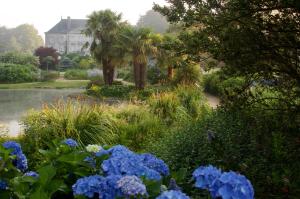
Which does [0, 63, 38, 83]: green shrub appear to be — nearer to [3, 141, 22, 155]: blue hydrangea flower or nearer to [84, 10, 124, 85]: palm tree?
[84, 10, 124, 85]: palm tree

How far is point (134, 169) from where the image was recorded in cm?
205

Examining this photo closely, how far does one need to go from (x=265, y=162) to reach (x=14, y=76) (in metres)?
32.7

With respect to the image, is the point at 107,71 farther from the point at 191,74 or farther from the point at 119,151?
the point at 119,151

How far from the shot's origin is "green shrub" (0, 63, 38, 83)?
114 feet

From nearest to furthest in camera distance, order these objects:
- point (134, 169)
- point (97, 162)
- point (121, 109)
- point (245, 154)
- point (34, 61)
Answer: point (134, 169) → point (97, 162) → point (245, 154) → point (121, 109) → point (34, 61)

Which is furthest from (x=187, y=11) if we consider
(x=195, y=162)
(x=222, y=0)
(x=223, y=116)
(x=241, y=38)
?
(x=195, y=162)

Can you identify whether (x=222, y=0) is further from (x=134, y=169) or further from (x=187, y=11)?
(x=134, y=169)

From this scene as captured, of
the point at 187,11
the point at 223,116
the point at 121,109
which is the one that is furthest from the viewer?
the point at 121,109

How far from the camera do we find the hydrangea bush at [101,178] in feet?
5.69

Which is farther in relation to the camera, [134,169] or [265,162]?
[265,162]

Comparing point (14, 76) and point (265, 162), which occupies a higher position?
point (265, 162)

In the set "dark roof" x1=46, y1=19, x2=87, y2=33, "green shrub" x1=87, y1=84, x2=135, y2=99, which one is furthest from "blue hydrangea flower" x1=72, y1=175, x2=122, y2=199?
"dark roof" x1=46, y1=19, x2=87, y2=33

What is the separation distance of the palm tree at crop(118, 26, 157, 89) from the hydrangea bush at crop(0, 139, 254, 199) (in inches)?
815

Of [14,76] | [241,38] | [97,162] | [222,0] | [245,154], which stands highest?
[222,0]
